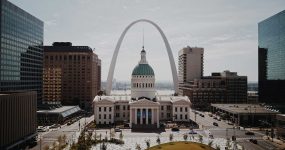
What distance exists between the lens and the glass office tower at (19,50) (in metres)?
117

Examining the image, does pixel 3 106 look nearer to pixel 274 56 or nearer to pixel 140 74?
pixel 140 74

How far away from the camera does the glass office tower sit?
116812 millimetres

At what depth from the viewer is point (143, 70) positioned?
153625mm

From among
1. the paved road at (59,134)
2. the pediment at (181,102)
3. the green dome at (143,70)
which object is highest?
the green dome at (143,70)

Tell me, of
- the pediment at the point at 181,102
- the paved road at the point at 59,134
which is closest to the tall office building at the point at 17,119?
the paved road at the point at 59,134

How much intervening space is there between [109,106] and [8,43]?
4989 cm

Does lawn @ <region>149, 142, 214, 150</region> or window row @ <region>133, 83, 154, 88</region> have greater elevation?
window row @ <region>133, 83, 154, 88</region>

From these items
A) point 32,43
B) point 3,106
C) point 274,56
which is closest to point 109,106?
Answer: point 32,43

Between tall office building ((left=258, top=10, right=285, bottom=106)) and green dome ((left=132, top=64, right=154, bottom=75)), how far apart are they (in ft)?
232

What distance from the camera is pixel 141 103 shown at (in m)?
137

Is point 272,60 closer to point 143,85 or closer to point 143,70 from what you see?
point 143,70

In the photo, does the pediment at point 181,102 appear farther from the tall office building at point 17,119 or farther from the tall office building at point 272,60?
the tall office building at point 17,119

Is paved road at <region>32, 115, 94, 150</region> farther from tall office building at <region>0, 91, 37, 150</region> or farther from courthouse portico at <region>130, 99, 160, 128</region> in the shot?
courthouse portico at <region>130, 99, 160, 128</region>

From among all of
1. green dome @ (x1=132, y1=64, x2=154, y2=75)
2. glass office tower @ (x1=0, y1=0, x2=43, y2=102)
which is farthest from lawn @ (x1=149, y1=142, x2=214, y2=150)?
green dome @ (x1=132, y1=64, x2=154, y2=75)
